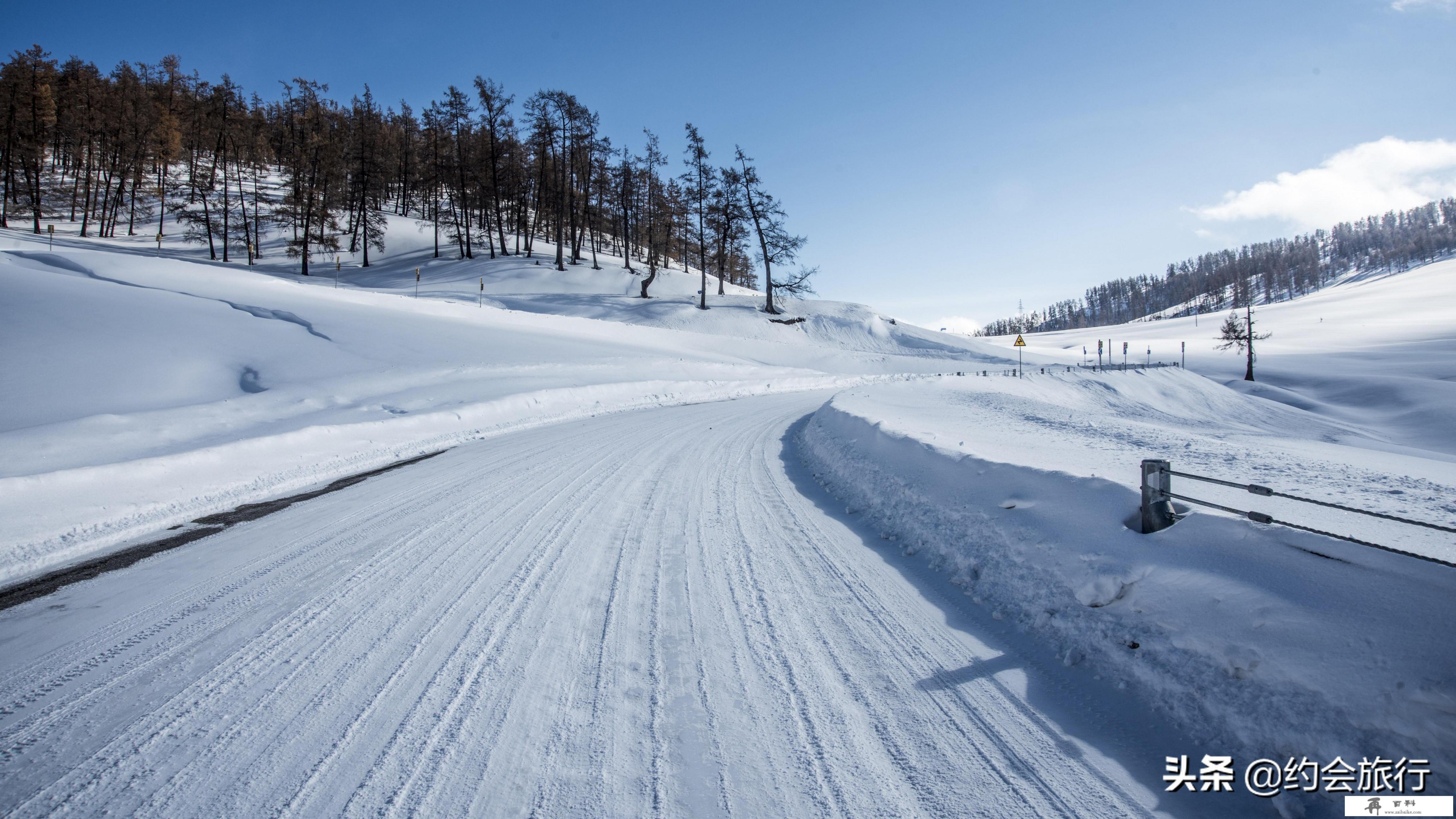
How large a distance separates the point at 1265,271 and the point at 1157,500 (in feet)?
640

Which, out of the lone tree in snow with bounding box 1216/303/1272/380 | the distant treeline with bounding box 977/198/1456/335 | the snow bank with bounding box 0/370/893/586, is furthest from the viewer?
the distant treeline with bounding box 977/198/1456/335

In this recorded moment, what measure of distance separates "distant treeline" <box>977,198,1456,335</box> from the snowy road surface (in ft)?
511

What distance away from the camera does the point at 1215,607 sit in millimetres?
2861

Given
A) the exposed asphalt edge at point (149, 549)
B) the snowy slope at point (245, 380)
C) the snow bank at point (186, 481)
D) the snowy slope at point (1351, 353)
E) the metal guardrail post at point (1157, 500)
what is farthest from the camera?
the snowy slope at point (1351, 353)

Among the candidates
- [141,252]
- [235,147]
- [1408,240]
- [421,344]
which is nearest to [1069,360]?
[421,344]

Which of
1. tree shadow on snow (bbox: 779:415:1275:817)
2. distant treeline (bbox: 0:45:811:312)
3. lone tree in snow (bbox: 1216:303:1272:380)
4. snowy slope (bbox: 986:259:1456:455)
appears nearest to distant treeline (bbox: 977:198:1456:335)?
snowy slope (bbox: 986:259:1456:455)

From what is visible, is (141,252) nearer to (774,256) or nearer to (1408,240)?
(774,256)

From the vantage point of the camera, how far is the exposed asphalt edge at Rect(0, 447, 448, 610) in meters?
3.97

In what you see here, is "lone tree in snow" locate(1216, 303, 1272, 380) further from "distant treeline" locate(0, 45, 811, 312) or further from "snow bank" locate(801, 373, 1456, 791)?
"snow bank" locate(801, 373, 1456, 791)

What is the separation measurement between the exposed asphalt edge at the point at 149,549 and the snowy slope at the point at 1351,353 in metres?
31.5

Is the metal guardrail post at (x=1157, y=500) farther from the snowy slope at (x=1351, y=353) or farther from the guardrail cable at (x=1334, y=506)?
the snowy slope at (x=1351, y=353)

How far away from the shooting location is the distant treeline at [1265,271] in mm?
139500

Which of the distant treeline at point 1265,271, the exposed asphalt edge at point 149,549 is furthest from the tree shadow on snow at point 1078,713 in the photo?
the distant treeline at point 1265,271

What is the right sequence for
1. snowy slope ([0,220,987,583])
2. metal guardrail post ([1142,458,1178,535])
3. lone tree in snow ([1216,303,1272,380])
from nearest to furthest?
metal guardrail post ([1142,458,1178,535]), snowy slope ([0,220,987,583]), lone tree in snow ([1216,303,1272,380])
